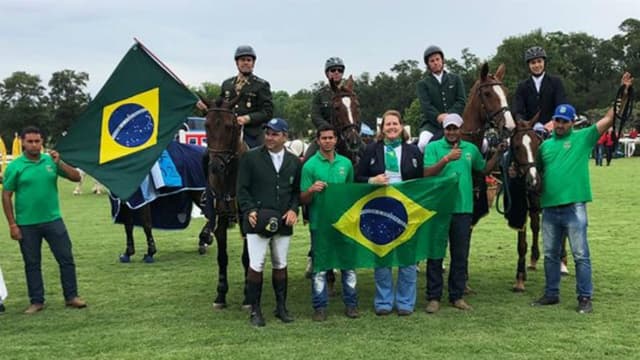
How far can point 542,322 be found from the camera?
6438 mm

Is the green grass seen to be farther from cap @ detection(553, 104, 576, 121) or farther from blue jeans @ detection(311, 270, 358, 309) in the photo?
cap @ detection(553, 104, 576, 121)

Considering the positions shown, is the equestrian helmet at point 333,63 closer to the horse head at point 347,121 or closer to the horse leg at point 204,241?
the horse head at point 347,121

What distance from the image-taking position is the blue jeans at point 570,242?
6.82m

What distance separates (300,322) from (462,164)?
8.39 ft

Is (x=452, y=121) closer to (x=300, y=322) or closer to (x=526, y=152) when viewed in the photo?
(x=526, y=152)

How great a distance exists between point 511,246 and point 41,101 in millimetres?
90087

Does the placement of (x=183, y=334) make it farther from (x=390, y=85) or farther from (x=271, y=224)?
(x=390, y=85)

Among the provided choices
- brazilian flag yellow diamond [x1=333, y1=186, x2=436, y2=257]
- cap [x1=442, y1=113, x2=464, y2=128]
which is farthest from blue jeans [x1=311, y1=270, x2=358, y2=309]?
cap [x1=442, y1=113, x2=464, y2=128]

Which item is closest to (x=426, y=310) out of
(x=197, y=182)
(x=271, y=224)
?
(x=271, y=224)

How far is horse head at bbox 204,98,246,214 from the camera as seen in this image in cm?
697

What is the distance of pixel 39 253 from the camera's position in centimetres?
745

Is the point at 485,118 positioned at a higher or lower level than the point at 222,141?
higher

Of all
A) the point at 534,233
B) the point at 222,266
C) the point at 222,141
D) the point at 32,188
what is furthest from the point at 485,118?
the point at 32,188

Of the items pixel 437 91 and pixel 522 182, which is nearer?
pixel 522 182
